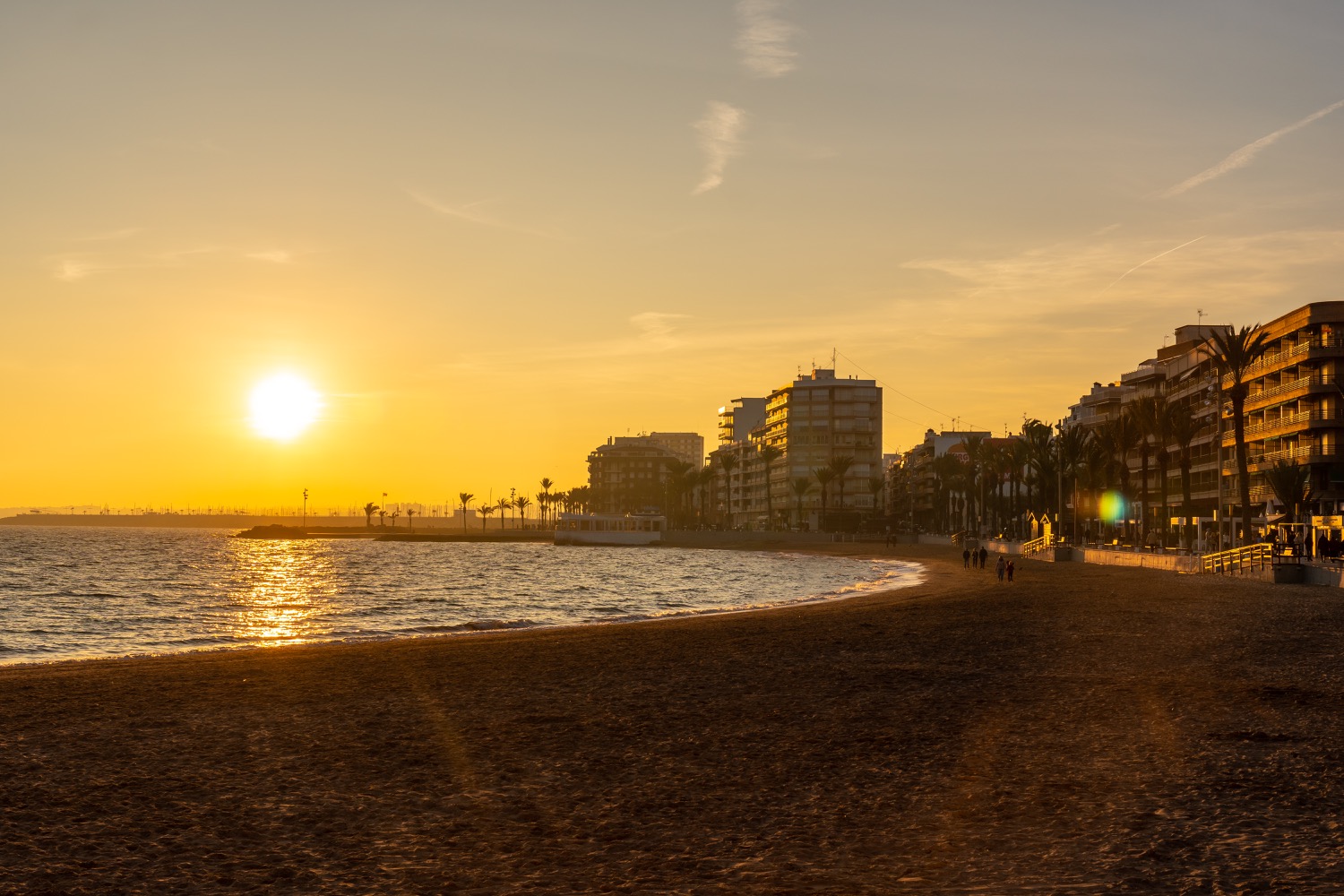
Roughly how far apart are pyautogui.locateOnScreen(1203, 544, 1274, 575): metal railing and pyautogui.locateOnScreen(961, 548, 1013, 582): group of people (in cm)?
1115

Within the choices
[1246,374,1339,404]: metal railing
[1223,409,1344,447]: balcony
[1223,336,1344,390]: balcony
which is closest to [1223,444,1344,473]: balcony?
[1223,409,1344,447]: balcony

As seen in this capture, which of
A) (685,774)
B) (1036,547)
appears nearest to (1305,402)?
(1036,547)

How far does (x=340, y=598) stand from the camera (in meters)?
69.1

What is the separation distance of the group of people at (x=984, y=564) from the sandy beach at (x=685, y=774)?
142 ft

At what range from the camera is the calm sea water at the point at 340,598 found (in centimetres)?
4209

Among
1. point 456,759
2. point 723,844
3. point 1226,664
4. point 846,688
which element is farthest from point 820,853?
point 1226,664

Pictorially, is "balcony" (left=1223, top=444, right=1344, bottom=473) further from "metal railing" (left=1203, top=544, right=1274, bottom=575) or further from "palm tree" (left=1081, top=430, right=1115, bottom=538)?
"metal railing" (left=1203, top=544, right=1274, bottom=575)

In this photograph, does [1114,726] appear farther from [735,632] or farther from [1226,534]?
[1226,534]

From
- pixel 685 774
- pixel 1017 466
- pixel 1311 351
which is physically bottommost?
pixel 685 774

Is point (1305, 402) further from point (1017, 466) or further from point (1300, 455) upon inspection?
point (1017, 466)

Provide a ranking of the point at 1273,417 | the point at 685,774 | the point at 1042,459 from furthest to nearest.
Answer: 1. the point at 1042,459
2. the point at 1273,417
3. the point at 685,774

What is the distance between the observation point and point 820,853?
984 centimetres

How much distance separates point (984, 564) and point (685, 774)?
8446 centimetres

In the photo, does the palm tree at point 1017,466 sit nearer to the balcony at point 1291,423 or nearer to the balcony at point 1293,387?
the balcony at point 1291,423
